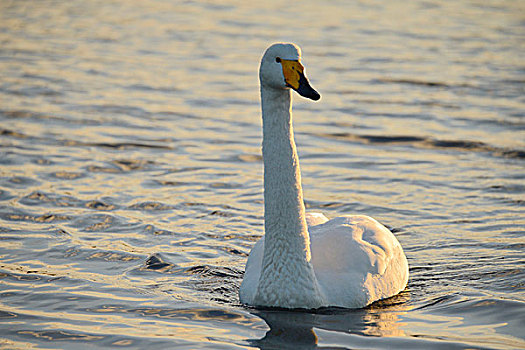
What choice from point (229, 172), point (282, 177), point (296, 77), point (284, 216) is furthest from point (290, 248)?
point (229, 172)

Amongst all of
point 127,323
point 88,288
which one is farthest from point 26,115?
point 127,323

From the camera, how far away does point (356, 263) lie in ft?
24.6

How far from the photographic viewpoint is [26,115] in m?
15.3

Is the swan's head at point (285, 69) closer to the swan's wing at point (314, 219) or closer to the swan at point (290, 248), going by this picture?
the swan at point (290, 248)

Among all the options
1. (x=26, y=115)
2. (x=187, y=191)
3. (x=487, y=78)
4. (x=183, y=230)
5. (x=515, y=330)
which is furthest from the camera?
(x=487, y=78)

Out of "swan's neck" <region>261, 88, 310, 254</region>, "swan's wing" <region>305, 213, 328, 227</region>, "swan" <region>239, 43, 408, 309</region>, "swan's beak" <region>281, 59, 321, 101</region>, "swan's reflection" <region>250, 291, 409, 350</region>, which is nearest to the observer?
"swan's beak" <region>281, 59, 321, 101</region>

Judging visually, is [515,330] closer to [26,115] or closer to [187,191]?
[187,191]

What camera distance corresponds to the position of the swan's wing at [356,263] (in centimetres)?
732

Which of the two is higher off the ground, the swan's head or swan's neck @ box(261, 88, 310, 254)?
the swan's head

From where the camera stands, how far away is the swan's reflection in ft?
22.1

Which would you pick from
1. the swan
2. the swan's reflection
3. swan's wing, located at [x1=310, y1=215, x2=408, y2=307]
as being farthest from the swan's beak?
the swan's reflection

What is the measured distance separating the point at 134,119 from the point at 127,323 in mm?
8554

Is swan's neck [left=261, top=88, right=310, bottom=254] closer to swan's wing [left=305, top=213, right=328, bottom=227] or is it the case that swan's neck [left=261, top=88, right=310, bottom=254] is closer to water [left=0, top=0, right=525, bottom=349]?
water [left=0, top=0, right=525, bottom=349]

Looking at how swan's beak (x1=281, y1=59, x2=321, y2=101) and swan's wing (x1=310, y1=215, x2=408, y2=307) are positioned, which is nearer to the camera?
swan's beak (x1=281, y1=59, x2=321, y2=101)
